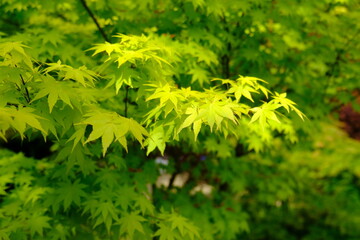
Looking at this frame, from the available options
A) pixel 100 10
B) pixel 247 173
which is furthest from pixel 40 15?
pixel 247 173

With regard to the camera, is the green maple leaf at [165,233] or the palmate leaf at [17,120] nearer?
the palmate leaf at [17,120]

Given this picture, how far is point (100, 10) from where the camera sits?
3.84 m

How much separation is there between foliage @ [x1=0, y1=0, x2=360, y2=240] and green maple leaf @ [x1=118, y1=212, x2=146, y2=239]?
0.02 metres

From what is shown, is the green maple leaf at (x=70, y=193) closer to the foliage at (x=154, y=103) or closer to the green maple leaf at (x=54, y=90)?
the foliage at (x=154, y=103)

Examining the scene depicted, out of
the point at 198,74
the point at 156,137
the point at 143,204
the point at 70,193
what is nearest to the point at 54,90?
the point at 156,137

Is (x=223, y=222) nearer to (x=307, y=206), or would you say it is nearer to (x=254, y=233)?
(x=254, y=233)

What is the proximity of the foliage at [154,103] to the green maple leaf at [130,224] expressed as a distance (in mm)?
18

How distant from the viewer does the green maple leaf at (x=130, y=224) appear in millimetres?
2824

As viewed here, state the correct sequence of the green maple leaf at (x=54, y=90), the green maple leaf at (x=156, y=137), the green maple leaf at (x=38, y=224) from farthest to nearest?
the green maple leaf at (x=38, y=224)
the green maple leaf at (x=156, y=137)
the green maple leaf at (x=54, y=90)

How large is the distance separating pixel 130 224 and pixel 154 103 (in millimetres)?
1094

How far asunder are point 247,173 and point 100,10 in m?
3.50

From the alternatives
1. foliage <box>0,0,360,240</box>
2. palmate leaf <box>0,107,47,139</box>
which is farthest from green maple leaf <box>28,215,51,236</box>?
palmate leaf <box>0,107,47,139</box>

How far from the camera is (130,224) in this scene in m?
2.86

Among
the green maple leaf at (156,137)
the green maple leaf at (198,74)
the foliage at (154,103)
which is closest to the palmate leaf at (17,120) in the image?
the foliage at (154,103)
